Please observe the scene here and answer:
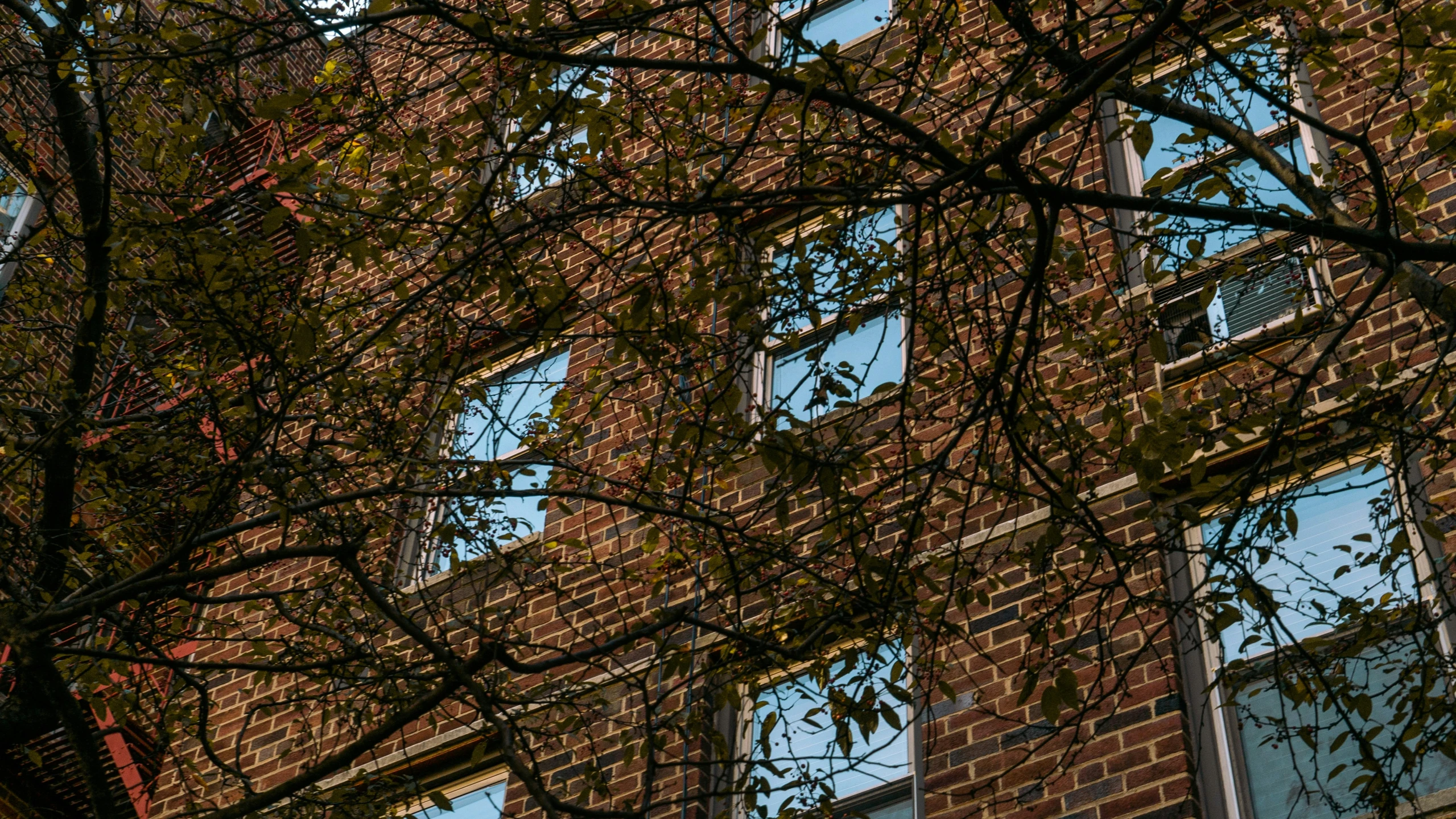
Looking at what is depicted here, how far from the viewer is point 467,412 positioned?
28.0ft

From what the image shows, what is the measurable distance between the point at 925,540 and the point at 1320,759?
2690 mm

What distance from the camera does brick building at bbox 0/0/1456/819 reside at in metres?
6.08

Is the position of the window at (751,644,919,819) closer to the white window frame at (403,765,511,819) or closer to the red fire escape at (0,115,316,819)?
the white window frame at (403,765,511,819)

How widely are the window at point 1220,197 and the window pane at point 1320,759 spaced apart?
1.72m

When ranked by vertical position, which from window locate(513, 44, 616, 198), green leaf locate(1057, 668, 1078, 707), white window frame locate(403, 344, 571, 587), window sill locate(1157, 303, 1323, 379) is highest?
white window frame locate(403, 344, 571, 587)

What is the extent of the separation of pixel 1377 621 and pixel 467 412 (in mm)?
4675

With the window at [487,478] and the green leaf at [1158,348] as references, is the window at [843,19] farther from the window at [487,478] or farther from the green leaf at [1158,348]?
the green leaf at [1158,348]

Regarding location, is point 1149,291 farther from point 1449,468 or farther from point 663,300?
point 663,300

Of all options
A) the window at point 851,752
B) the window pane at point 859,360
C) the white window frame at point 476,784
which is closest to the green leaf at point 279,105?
the window at point 851,752

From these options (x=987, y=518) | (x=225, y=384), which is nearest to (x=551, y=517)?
(x=225, y=384)

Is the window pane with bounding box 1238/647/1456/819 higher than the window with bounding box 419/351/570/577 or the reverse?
Result: the reverse

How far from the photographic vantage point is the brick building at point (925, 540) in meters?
6.08

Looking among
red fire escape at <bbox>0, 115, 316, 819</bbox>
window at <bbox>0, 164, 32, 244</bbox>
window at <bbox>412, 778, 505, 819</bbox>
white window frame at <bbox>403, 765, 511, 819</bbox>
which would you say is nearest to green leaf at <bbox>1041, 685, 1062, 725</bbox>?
white window frame at <bbox>403, 765, 511, 819</bbox>

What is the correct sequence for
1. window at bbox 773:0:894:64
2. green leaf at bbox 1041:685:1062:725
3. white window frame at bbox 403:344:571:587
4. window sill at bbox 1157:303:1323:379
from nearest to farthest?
green leaf at bbox 1041:685:1062:725
window sill at bbox 1157:303:1323:379
white window frame at bbox 403:344:571:587
window at bbox 773:0:894:64
